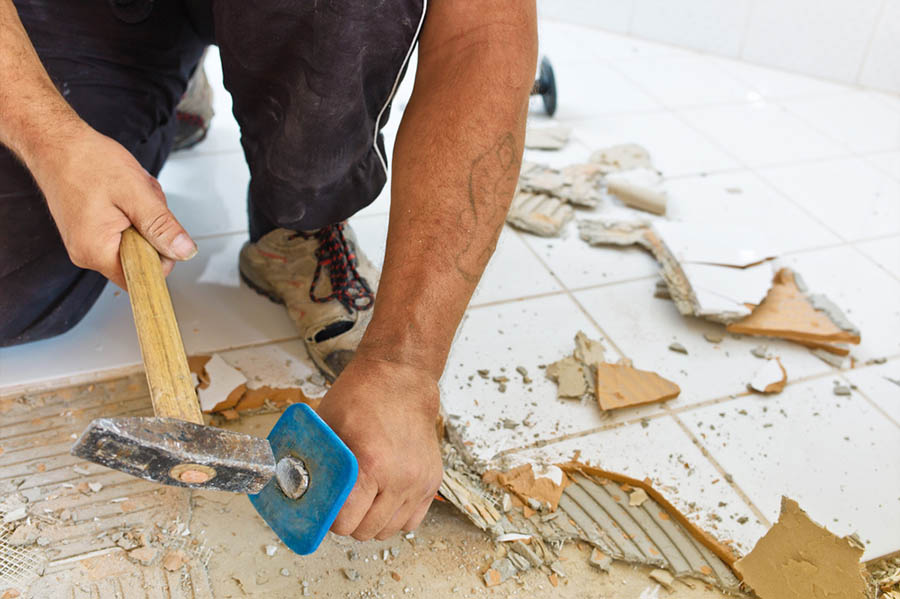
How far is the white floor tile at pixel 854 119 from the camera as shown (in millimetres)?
2421

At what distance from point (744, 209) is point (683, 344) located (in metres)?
0.66

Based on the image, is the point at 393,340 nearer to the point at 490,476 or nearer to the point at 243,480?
the point at 243,480

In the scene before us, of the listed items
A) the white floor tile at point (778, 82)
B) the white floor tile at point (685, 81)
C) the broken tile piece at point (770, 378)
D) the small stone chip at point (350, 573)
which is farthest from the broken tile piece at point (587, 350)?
the white floor tile at point (778, 82)

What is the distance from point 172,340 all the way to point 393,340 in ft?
0.91

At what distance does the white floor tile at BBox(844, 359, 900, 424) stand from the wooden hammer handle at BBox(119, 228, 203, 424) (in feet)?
4.06

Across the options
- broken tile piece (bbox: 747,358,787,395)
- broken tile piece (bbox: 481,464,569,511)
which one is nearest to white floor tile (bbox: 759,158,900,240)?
broken tile piece (bbox: 747,358,787,395)

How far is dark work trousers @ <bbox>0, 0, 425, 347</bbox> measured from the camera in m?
1.08

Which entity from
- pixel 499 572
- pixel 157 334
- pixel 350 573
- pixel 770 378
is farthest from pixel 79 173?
pixel 770 378

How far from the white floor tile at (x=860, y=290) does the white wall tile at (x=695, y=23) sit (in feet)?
5.03

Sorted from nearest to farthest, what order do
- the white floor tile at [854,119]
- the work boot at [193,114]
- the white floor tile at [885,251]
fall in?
the white floor tile at [885,251], the work boot at [193,114], the white floor tile at [854,119]

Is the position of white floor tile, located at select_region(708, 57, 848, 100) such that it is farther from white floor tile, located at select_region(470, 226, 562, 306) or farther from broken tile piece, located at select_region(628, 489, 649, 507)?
broken tile piece, located at select_region(628, 489, 649, 507)

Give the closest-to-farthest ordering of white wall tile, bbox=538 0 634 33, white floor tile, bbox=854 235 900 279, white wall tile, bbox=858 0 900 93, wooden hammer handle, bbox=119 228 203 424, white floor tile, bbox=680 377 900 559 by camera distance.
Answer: wooden hammer handle, bbox=119 228 203 424 < white floor tile, bbox=680 377 900 559 < white floor tile, bbox=854 235 900 279 < white wall tile, bbox=858 0 900 93 < white wall tile, bbox=538 0 634 33

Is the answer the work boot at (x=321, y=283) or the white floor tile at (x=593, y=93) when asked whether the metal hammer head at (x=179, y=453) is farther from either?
the white floor tile at (x=593, y=93)

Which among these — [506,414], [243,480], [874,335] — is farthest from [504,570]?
[874,335]
